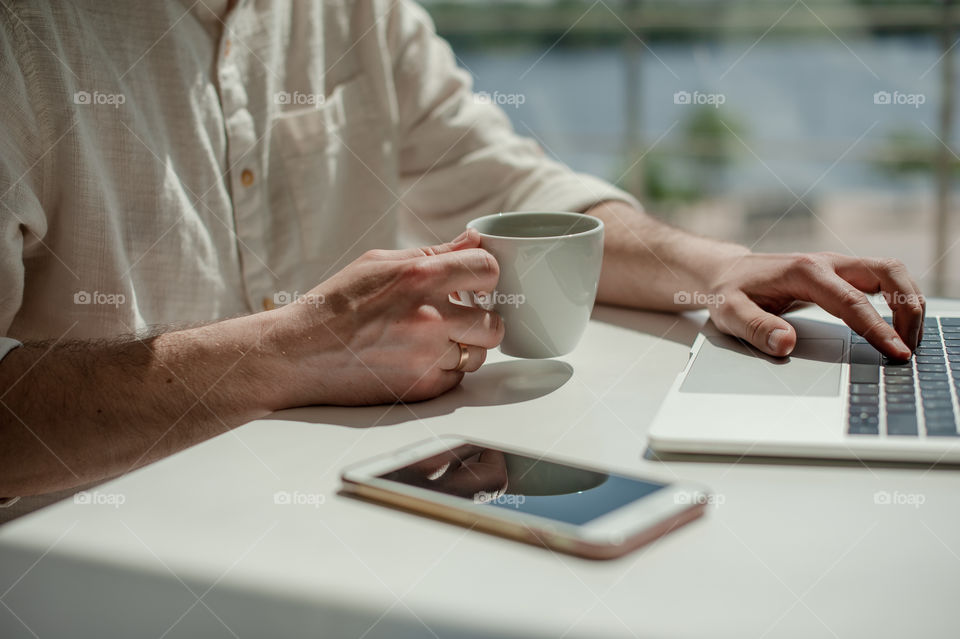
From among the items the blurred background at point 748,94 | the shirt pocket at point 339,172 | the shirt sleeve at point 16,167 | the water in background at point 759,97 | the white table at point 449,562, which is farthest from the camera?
the water in background at point 759,97

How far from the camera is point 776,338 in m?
0.63

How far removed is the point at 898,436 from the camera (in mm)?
477

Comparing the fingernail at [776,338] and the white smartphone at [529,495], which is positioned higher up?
the white smartphone at [529,495]

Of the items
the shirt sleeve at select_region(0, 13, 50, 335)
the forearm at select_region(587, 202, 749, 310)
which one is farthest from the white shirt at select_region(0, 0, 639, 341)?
the forearm at select_region(587, 202, 749, 310)

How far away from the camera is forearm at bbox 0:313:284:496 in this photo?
639 mm

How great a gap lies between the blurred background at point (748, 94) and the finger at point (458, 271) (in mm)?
550

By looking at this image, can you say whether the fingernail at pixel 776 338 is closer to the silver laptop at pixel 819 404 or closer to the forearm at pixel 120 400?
the silver laptop at pixel 819 404

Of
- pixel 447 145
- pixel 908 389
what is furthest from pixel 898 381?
pixel 447 145

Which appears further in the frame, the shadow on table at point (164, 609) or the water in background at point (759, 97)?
the water in background at point (759, 97)

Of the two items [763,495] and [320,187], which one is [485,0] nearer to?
[320,187]

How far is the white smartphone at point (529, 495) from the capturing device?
0.39 meters

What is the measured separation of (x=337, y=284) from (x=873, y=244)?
5399mm

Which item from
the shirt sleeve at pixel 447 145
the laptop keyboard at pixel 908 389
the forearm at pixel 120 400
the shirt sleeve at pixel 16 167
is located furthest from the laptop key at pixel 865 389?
the shirt sleeve at pixel 16 167

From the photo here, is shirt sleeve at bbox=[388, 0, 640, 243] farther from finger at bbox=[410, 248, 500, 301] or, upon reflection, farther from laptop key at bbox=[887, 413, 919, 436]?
laptop key at bbox=[887, 413, 919, 436]
